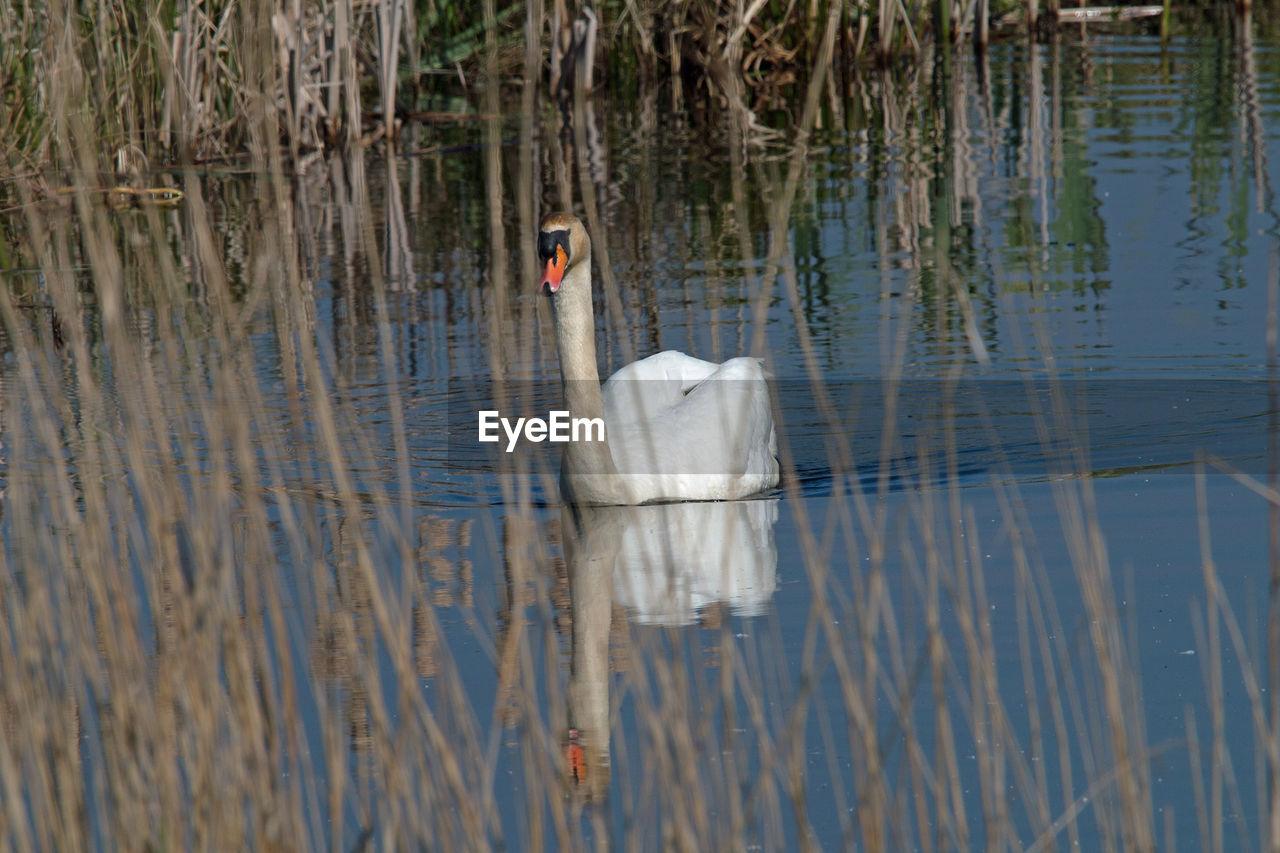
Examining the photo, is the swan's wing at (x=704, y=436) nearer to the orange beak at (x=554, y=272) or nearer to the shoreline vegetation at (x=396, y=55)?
the orange beak at (x=554, y=272)

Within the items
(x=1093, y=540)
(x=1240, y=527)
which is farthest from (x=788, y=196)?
(x=1240, y=527)

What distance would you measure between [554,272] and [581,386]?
20.1 inches

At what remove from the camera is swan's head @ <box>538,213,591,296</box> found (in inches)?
287

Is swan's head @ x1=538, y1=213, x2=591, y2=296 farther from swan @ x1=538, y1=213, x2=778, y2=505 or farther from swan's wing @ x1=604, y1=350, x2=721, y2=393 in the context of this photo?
swan's wing @ x1=604, y1=350, x2=721, y2=393

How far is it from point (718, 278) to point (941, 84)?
30.6 feet

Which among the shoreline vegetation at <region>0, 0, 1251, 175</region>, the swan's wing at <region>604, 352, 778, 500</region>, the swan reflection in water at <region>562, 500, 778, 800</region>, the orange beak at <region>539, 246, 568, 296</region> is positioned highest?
the shoreline vegetation at <region>0, 0, 1251, 175</region>

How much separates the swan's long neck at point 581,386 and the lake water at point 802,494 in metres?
0.23

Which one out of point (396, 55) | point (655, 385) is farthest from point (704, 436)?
point (396, 55)

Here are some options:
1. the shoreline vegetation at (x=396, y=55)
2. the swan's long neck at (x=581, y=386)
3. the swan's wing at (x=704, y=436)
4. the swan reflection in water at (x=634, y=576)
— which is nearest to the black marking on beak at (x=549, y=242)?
the swan's long neck at (x=581, y=386)

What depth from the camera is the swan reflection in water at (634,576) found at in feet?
16.2

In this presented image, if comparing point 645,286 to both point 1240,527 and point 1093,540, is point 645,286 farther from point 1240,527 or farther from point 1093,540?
point 1093,540

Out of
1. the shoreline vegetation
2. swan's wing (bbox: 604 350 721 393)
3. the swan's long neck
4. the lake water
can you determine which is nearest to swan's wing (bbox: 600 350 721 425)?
swan's wing (bbox: 604 350 721 393)

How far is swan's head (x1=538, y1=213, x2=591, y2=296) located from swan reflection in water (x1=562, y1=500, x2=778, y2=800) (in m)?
0.94

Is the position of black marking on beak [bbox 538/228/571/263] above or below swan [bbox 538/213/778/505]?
above
